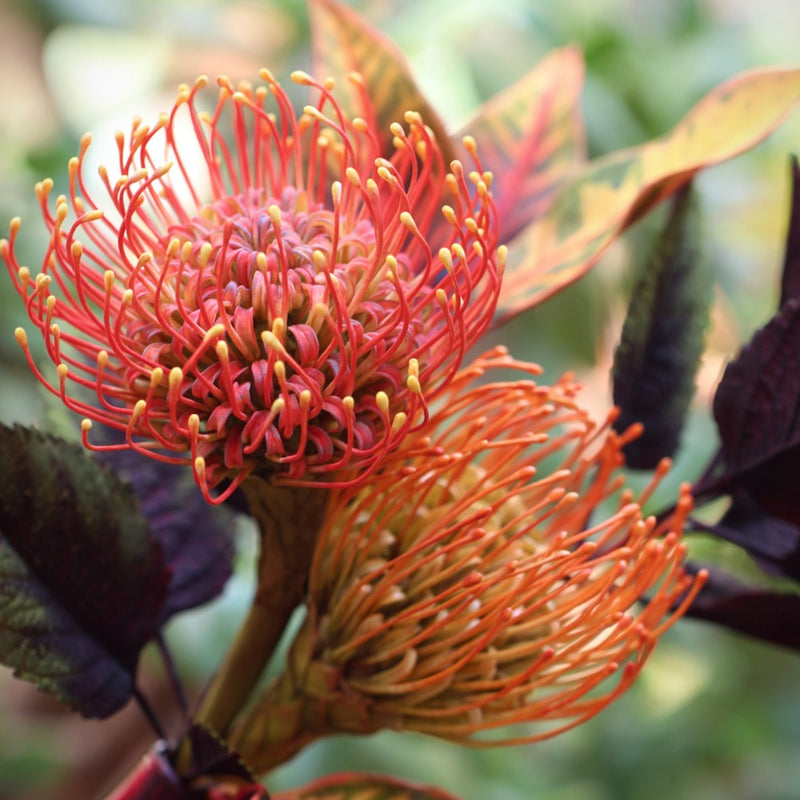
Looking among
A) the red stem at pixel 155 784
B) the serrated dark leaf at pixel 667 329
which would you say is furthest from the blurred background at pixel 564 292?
the red stem at pixel 155 784

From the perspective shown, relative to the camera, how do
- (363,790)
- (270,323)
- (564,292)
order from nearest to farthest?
(270,323)
(363,790)
(564,292)

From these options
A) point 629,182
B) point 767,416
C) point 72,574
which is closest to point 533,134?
point 629,182

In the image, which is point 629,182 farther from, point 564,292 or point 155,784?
point 564,292

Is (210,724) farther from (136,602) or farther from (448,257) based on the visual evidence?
(448,257)

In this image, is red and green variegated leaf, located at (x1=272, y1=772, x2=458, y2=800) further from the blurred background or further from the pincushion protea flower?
the blurred background

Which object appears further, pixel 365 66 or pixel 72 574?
pixel 365 66

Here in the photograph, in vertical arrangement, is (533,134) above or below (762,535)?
above

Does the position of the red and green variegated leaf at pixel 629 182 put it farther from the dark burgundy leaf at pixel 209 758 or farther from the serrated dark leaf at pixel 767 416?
the dark burgundy leaf at pixel 209 758
